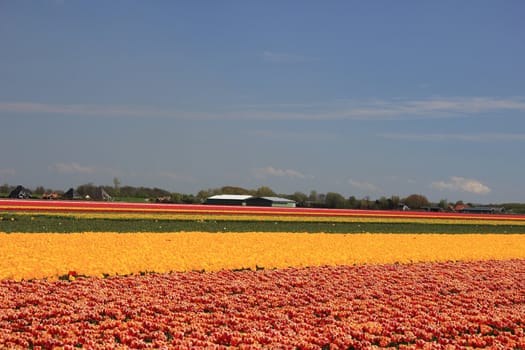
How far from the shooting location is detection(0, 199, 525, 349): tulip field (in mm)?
10000

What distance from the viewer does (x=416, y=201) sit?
12469cm

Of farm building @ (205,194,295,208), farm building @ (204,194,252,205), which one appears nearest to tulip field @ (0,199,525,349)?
farm building @ (204,194,252,205)

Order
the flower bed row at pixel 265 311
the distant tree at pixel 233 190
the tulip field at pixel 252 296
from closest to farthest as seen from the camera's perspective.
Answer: the flower bed row at pixel 265 311 < the tulip field at pixel 252 296 < the distant tree at pixel 233 190

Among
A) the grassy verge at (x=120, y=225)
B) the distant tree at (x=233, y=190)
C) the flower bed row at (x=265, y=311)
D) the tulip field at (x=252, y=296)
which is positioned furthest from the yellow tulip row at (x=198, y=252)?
the distant tree at (x=233, y=190)

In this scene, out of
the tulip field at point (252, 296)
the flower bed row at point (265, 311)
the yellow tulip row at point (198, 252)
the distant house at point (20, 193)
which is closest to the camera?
the flower bed row at point (265, 311)

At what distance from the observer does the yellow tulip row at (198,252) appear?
56.0 feet

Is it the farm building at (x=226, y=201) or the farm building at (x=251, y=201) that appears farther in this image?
the farm building at (x=251, y=201)

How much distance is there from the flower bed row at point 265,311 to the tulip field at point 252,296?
0.10 ft

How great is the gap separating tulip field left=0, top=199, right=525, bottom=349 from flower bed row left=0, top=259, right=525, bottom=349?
31 mm

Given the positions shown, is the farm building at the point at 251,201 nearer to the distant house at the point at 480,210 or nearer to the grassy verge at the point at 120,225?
the distant house at the point at 480,210

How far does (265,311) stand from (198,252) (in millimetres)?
9406

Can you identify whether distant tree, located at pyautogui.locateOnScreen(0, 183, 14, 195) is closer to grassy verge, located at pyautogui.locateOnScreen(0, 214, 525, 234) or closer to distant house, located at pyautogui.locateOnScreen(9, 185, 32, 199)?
distant house, located at pyautogui.locateOnScreen(9, 185, 32, 199)

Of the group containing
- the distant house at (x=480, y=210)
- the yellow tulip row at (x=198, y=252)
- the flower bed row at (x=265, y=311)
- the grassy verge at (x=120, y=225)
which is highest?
the distant house at (x=480, y=210)

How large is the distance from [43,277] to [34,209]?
36.2 meters
